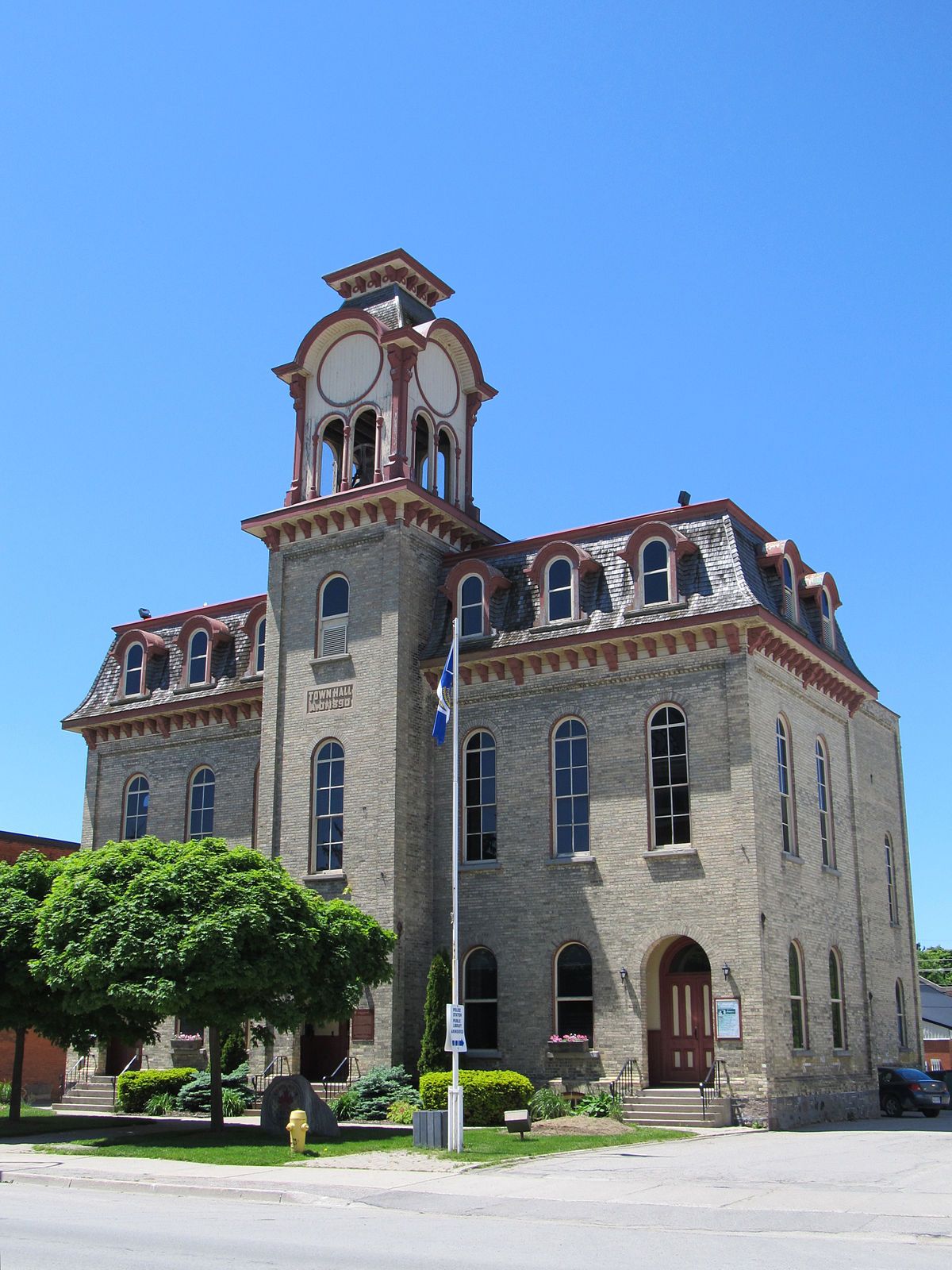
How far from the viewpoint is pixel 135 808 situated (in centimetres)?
3919

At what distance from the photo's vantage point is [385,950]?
1094 inches

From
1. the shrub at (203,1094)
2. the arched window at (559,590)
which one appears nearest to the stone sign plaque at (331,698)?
the arched window at (559,590)

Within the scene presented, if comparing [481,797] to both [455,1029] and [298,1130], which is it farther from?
[298,1130]

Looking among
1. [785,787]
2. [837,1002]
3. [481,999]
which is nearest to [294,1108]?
[481,999]

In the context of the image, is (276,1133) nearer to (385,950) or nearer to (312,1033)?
(385,950)

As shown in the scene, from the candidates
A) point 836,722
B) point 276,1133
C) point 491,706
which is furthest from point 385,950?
point 836,722

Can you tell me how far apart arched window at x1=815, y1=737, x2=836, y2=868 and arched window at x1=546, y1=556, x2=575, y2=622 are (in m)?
7.30

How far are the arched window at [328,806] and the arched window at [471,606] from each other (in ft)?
14.4

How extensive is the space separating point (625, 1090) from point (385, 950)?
19.5 feet

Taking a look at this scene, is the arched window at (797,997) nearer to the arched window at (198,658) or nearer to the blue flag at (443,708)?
the blue flag at (443,708)

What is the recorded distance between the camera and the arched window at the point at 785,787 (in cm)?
3032

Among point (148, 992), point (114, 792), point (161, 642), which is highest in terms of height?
point (161, 642)

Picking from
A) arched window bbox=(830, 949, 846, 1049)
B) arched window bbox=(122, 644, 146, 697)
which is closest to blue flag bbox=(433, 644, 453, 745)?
arched window bbox=(830, 949, 846, 1049)

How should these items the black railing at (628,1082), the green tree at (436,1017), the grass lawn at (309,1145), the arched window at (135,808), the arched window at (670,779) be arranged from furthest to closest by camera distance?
the arched window at (135,808), the arched window at (670,779), the green tree at (436,1017), the black railing at (628,1082), the grass lawn at (309,1145)
